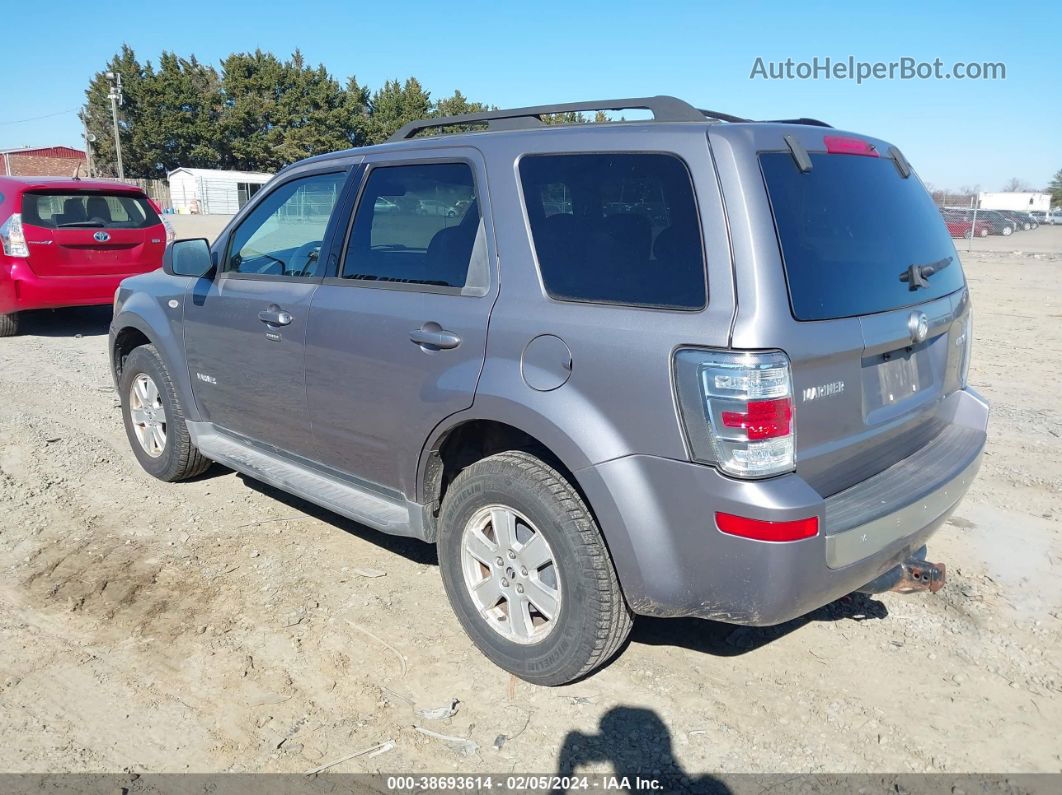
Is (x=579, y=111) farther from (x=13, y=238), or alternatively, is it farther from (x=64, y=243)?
(x=13, y=238)

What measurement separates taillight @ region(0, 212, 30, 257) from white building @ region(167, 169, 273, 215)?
4271 cm

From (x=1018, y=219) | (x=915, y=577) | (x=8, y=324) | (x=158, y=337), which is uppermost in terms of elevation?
(x=1018, y=219)

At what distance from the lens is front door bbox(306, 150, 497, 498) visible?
10.2 ft

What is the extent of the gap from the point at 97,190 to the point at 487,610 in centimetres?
839

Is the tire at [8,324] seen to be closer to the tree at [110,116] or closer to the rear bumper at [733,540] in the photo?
the rear bumper at [733,540]

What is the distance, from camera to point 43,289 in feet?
28.9

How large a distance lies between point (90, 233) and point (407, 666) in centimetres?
790

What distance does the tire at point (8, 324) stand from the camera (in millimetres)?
9297

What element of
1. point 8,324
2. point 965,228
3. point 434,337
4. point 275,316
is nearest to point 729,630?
point 434,337


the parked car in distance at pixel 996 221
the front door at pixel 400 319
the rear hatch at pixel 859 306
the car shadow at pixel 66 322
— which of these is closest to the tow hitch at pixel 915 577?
the rear hatch at pixel 859 306

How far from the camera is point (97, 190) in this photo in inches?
366

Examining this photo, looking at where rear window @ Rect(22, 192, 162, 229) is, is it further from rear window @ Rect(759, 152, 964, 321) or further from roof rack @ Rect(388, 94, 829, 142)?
rear window @ Rect(759, 152, 964, 321)

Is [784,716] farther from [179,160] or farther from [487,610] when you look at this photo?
[179,160]

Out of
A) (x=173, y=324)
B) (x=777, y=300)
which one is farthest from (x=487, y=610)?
(x=173, y=324)
